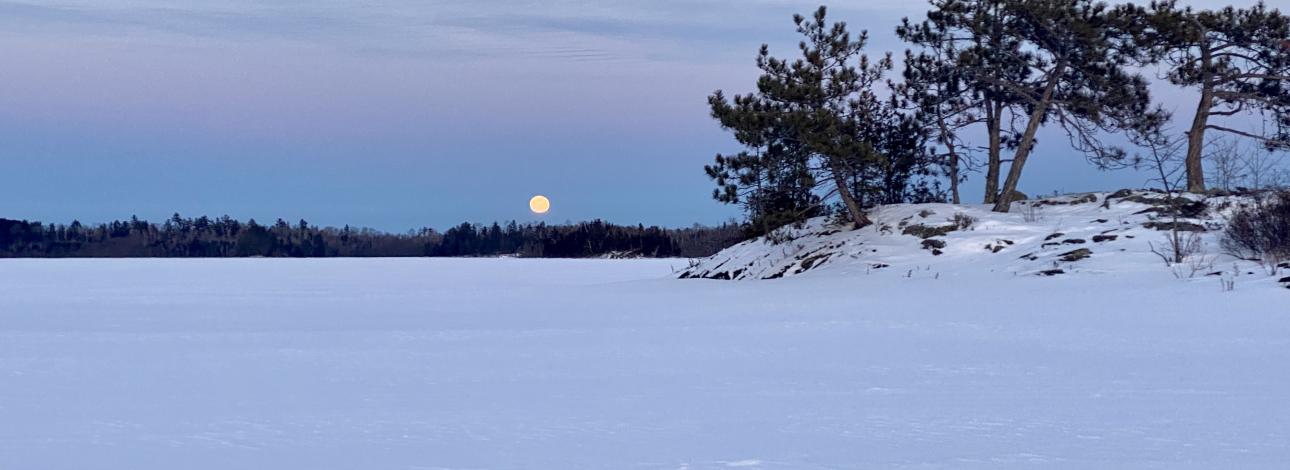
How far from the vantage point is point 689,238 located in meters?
73.9

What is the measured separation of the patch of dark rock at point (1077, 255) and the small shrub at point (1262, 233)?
2.12 meters

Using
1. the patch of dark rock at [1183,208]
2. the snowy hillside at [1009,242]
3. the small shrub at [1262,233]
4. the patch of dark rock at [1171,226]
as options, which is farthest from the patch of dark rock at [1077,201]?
the small shrub at [1262,233]

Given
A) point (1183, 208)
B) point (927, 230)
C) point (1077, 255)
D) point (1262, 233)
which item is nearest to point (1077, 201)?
point (1183, 208)

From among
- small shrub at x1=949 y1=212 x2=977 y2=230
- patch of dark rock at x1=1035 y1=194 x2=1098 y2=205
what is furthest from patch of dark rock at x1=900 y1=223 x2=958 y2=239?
patch of dark rock at x1=1035 y1=194 x2=1098 y2=205

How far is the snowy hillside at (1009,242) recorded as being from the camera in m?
19.2

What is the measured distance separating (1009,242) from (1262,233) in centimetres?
497

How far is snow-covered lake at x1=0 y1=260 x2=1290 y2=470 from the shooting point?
17.3 ft

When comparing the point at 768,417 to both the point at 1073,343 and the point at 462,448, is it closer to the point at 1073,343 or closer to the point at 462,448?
the point at 462,448

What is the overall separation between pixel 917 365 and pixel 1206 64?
21.6m

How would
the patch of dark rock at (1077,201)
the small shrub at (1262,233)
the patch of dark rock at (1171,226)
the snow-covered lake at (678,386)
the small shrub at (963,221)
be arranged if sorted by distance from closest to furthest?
the snow-covered lake at (678,386) → the small shrub at (1262,233) → the patch of dark rock at (1171,226) → the small shrub at (963,221) → the patch of dark rock at (1077,201)

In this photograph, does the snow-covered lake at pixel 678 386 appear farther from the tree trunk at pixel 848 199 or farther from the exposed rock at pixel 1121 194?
the exposed rock at pixel 1121 194

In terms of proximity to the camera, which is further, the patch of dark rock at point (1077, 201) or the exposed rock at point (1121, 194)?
the patch of dark rock at point (1077, 201)

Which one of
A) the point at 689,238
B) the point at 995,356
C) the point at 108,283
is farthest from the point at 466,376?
the point at 689,238

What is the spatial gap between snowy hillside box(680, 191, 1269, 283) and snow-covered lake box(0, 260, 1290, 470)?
3.11 m
